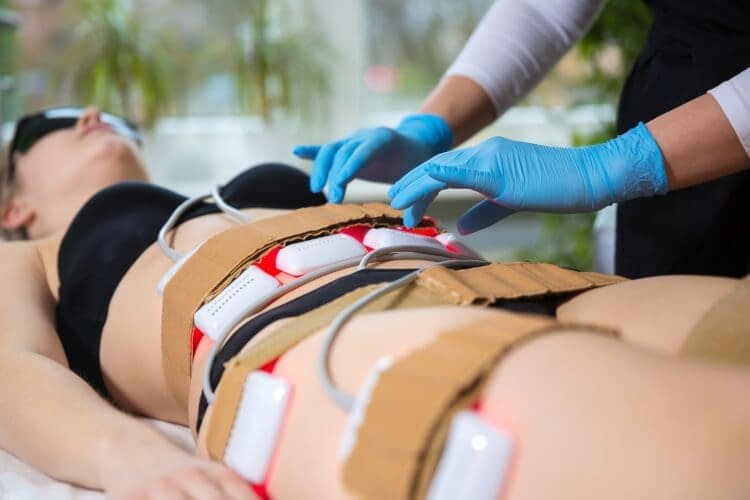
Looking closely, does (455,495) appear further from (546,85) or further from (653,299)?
(546,85)

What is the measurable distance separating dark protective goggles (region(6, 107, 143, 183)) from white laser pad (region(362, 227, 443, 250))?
3.03ft


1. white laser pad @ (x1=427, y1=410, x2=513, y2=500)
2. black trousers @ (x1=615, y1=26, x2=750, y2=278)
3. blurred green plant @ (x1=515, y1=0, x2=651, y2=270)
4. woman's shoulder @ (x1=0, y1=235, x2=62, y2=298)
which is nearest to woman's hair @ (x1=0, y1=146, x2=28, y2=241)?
woman's shoulder @ (x1=0, y1=235, x2=62, y2=298)

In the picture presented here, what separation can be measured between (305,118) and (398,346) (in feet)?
9.19

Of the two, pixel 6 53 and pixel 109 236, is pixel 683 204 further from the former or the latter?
pixel 6 53

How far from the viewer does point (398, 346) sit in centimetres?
79

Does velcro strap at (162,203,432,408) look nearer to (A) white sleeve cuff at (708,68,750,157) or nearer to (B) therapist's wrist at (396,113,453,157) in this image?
(B) therapist's wrist at (396,113,453,157)

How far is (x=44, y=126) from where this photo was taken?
6.15 ft

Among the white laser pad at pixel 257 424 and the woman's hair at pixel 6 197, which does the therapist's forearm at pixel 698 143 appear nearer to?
the white laser pad at pixel 257 424

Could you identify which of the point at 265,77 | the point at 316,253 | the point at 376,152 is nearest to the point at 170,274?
the point at 316,253

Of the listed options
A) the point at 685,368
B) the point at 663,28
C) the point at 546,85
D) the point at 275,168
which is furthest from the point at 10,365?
the point at 546,85

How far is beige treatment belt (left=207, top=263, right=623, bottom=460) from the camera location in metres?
0.88

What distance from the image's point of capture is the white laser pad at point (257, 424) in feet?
2.72

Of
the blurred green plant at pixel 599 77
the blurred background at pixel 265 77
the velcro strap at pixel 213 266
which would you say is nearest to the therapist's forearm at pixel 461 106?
the velcro strap at pixel 213 266

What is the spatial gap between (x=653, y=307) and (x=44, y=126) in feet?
4.69
